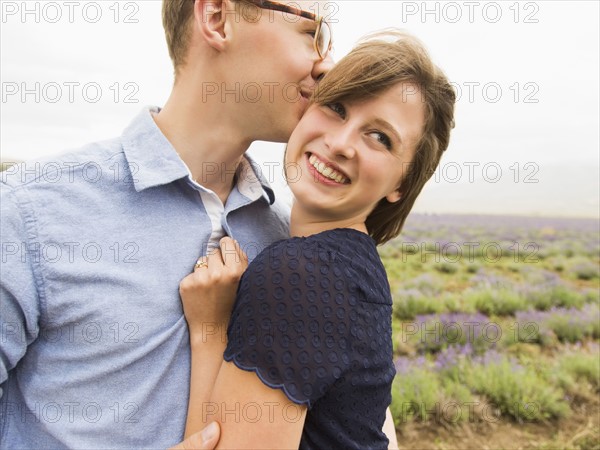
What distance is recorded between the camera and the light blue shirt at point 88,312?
5.42ft

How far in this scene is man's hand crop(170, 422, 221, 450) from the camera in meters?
1.57

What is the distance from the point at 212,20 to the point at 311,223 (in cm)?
101

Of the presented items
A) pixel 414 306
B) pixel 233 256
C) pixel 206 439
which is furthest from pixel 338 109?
Answer: pixel 414 306

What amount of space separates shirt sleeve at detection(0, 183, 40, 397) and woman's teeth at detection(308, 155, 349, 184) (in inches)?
39.9

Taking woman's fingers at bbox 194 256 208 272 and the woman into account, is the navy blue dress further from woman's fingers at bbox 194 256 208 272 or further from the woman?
woman's fingers at bbox 194 256 208 272

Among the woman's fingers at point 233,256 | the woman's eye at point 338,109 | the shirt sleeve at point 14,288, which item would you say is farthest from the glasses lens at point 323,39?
the shirt sleeve at point 14,288

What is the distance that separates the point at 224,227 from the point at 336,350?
2.54ft

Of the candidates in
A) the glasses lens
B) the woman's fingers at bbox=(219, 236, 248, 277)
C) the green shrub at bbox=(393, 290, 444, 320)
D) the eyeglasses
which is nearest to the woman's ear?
the eyeglasses

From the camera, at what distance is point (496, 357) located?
6141 millimetres

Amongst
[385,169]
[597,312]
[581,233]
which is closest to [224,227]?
[385,169]

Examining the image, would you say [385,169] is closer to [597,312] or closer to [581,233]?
[597,312]

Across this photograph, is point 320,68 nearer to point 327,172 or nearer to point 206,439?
point 327,172

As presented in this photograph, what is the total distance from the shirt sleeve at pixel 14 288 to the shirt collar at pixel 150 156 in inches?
16.3

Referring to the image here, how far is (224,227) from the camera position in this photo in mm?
2090
